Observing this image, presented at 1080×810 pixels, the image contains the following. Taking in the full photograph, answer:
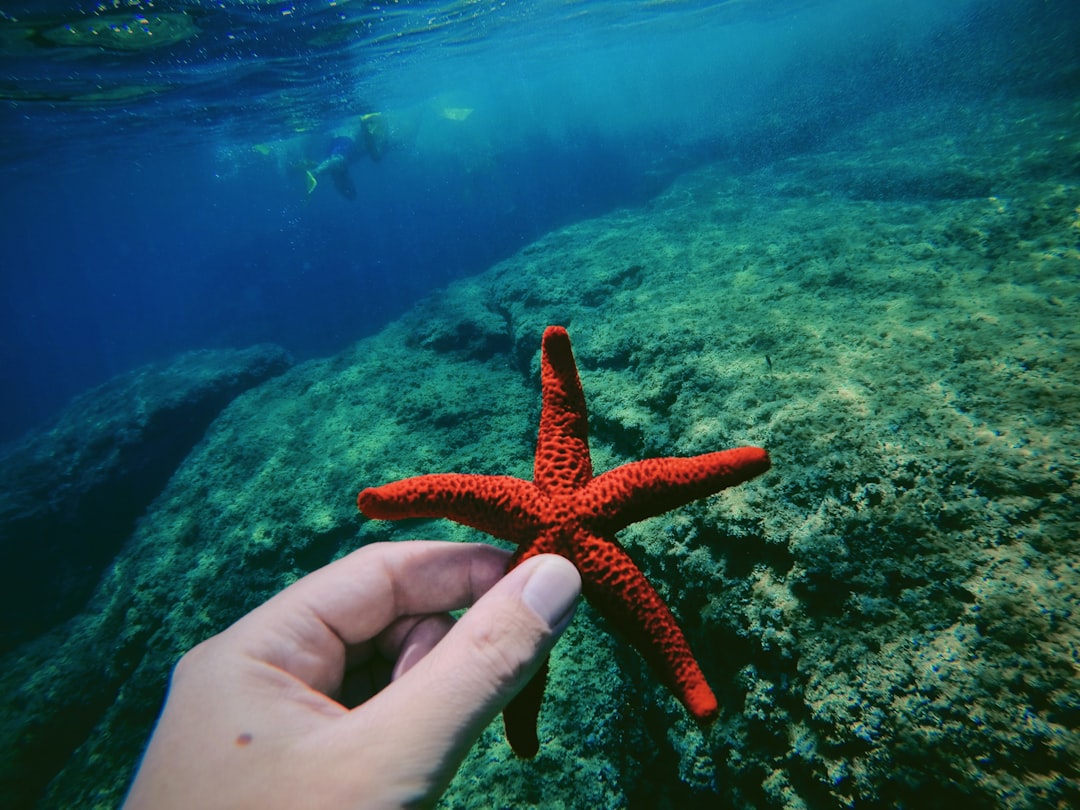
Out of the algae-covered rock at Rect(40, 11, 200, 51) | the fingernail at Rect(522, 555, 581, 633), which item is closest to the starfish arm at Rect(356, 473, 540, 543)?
the fingernail at Rect(522, 555, 581, 633)

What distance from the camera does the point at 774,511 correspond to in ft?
8.64

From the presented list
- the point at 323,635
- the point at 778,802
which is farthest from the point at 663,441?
the point at 323,635

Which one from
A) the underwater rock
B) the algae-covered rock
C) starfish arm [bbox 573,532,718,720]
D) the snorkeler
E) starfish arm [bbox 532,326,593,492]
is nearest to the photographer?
starfish arm [bbox 573,532,718,720]

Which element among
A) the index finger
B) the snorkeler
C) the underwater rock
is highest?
the index finger

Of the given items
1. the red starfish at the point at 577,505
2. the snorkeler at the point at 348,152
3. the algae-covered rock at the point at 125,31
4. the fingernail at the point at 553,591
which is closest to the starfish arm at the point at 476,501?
the red starfish at the point at 577,505

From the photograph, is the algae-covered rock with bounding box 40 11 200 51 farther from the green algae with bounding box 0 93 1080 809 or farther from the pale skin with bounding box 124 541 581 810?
the pale skin with bounding box 124 541 581 810

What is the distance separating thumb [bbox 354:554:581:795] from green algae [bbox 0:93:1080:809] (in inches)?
53.3

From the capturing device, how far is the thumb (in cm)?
143

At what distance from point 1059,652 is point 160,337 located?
54.7m

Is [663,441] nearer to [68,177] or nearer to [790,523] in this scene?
[790,523]

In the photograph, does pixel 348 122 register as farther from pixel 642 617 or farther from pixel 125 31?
pixel 642 617

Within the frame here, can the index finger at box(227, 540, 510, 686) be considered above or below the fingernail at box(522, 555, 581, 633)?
below

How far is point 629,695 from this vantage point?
10.1 feet

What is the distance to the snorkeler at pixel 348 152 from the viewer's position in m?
24.8
